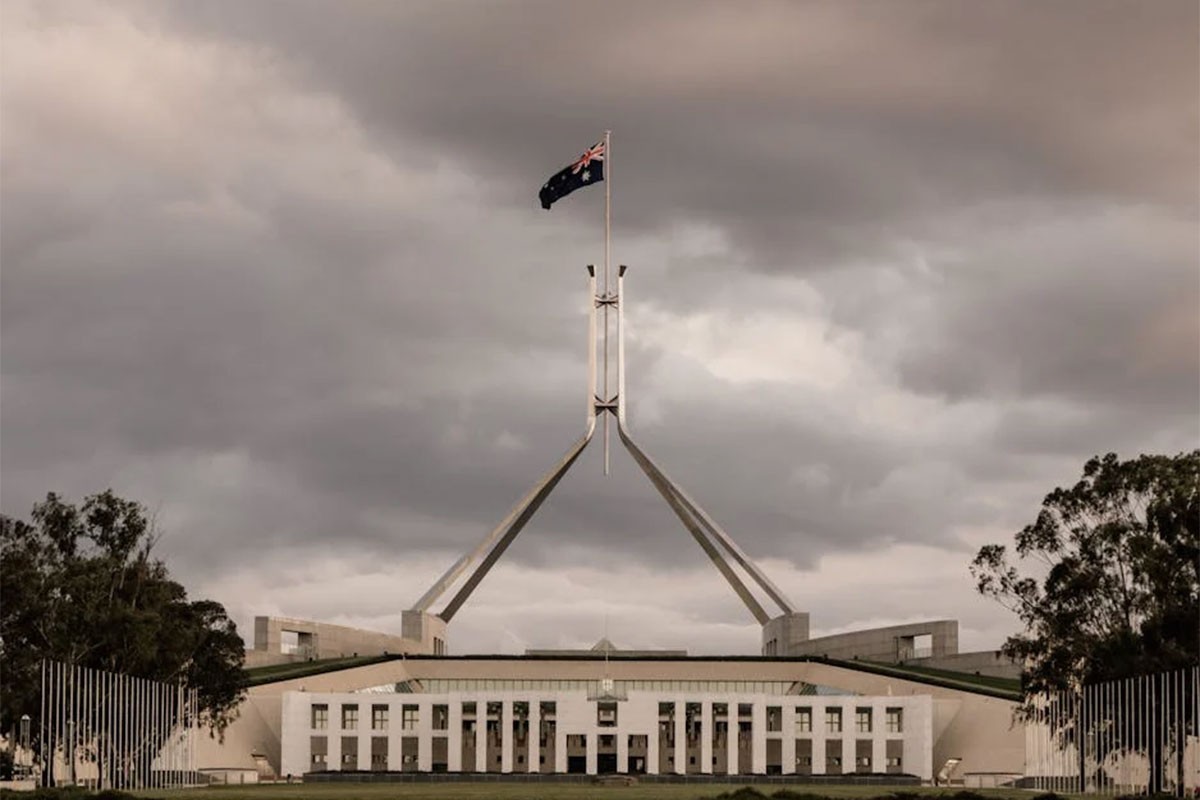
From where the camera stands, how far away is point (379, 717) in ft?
323

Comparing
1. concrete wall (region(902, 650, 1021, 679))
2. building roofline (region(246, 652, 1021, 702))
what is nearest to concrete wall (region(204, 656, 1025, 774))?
building roofline (region(246, 652, 1021, 702))

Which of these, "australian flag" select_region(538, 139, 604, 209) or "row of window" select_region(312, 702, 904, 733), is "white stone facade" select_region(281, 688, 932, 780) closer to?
"row of window" select_region(312, 702, 904, 733)

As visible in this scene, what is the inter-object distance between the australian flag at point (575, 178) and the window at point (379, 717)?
26.5 meters

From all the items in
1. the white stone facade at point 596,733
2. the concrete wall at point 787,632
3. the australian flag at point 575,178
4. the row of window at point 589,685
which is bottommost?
the white stone facade at point 596,733

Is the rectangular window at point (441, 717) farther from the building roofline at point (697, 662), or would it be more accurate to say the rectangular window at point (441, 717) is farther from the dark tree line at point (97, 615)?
the dark tree line at point (97, 615)

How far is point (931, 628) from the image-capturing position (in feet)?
369

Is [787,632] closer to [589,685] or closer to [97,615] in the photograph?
[589,685]

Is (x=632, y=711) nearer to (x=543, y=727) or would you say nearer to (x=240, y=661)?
(x=543, y=727)

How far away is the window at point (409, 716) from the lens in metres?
98.4

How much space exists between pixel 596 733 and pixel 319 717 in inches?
551

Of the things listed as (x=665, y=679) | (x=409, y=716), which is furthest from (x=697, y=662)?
(x=409, y=716)

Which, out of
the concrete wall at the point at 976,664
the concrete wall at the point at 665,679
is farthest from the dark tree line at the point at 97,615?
the concrete wall at the point at 976,664

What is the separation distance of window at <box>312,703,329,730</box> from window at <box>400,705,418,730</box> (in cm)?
385

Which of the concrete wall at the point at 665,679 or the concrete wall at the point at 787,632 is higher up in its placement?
the concrete wall at the point at 787,632
